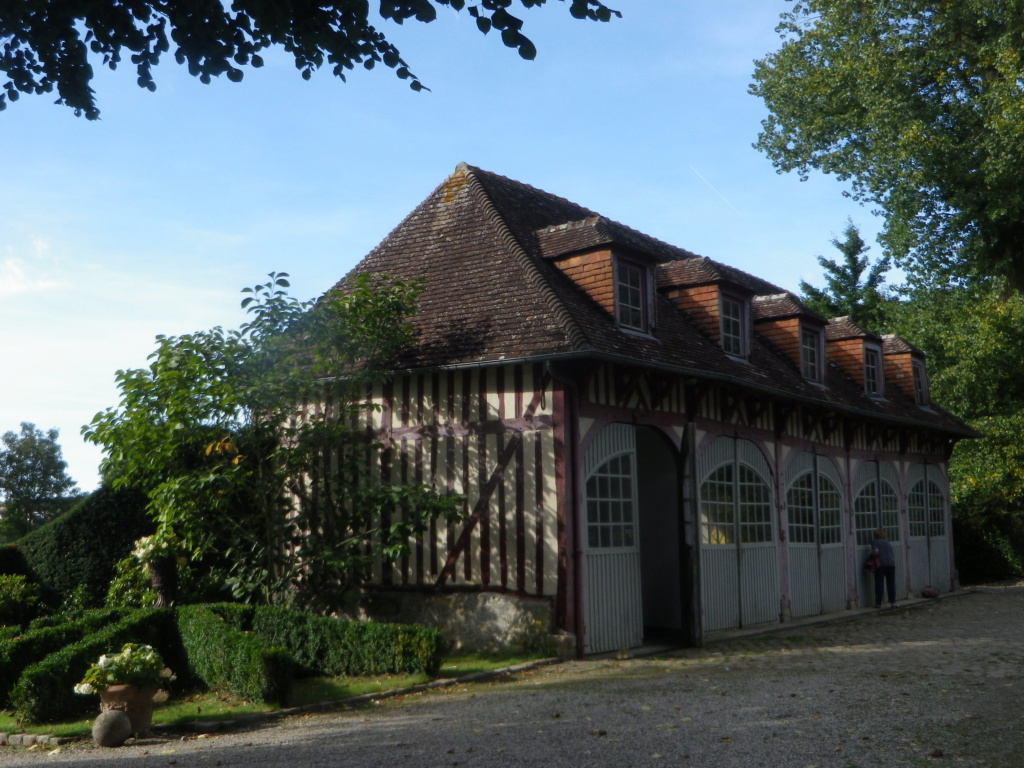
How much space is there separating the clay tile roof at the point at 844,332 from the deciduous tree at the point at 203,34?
15234 mm

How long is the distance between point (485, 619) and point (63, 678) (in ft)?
14.8

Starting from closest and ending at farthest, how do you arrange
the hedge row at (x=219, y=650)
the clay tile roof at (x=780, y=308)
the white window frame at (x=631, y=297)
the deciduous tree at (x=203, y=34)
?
1. the deciduous tree at (x=203, y=34)
2. the hedge row at (x=219, y=650)
3. the white window frame at (x=631, y=297)
4. the clay tile roof at (x=780, y=308)

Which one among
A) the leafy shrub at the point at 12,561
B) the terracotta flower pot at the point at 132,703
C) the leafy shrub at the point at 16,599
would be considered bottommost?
the terracotta flower pot at the point at 132,703

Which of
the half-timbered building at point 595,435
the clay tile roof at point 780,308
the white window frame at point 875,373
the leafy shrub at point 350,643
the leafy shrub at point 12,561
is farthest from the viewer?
the white window frame at point 875,373

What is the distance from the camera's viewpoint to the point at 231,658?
9.53 metres

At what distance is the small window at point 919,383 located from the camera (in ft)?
73.1

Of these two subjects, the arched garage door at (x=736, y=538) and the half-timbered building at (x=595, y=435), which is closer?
the half-timbered building at (x=595, y=435)

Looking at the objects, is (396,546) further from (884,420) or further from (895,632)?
(884,420)

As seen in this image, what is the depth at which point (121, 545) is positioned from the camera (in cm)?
1397

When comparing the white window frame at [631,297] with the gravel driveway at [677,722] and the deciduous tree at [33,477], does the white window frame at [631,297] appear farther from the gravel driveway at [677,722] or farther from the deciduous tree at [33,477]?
the deciduous tree at [33,477]

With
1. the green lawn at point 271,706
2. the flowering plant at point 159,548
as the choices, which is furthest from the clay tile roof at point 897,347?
the flowering plant at point 159,548

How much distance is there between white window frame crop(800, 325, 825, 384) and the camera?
1750 centimetres

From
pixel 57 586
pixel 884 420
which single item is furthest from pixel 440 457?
pixel 884 420

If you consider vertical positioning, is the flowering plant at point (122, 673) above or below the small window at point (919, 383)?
below
